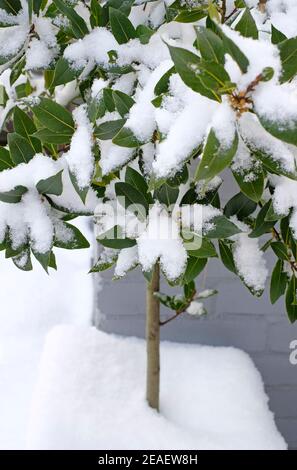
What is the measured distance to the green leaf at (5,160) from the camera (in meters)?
0.67

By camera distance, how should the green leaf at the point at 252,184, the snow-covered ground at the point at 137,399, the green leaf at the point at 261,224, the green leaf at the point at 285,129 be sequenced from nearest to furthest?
1. the green leaf at the point at 285,129
2. the green leaf at the point at 252,184
3. the green leaf at the point at 261,224
4. the snow-covered ground at the point at 137,399

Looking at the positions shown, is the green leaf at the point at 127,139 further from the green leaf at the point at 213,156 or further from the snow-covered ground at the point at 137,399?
the snow-covered ground at the point at 137,399

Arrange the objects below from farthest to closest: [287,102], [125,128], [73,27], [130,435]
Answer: [130,435] < [73,27] < [125,128] < [287,102]

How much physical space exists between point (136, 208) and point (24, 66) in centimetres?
25

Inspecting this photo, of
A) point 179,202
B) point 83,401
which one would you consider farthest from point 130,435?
point 179,202

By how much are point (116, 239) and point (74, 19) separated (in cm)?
27

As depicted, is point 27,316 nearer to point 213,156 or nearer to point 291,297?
point 291,297

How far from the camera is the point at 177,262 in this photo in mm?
619

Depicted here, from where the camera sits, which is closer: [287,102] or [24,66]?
[287,102]

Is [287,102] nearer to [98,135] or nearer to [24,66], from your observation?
[98,135]

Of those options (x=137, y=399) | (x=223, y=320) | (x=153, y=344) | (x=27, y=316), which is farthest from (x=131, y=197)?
(x=27, y=316)

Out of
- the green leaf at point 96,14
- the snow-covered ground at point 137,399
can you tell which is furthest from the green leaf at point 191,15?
the snow-covered ground at point 137,399

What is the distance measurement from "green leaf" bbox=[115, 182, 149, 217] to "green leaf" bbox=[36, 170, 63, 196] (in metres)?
0.08

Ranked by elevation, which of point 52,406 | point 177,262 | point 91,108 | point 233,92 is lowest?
point 52,406
